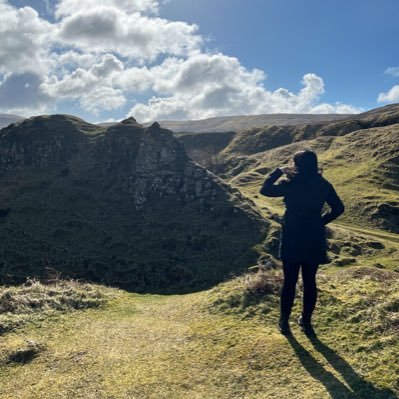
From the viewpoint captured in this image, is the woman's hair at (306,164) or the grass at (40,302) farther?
the grass at (40,302)

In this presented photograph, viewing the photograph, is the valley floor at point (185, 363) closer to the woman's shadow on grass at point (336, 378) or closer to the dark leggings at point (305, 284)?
the woman's shadow on grass at point (336, 378)

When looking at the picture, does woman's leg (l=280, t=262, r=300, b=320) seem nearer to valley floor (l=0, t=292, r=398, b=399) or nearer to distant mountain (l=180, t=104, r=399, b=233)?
valley floor (l=0, t=292, r=398, b=399)

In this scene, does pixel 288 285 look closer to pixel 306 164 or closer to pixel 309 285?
pixel 309 285

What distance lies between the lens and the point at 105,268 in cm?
4222

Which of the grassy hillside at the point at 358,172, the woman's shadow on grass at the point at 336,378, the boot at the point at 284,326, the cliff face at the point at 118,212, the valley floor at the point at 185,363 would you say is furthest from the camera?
the grassy hillside at the point at 358,172

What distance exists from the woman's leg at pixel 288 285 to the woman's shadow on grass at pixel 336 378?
0.88 meters

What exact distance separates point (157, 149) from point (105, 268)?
2316cm

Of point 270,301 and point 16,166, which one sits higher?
point 16,166

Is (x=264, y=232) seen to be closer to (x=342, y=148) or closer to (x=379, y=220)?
(x=379, y=220)

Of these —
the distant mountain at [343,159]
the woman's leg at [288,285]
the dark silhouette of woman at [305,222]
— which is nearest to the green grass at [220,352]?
the woman's leg at [288,285]

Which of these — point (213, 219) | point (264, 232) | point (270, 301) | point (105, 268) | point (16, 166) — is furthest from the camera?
point (16, 166)

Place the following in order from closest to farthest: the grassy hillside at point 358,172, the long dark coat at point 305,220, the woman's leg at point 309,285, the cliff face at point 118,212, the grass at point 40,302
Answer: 1. the long dark coat at point 305,220
2. the woman's leg at point 309,285
3. the grass at point 40,302
4. the cliff face at point 118,212
5. the grassy hillside at point 358,172

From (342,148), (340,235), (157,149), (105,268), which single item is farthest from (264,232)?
(342,148)

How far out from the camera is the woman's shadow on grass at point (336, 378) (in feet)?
26.2
